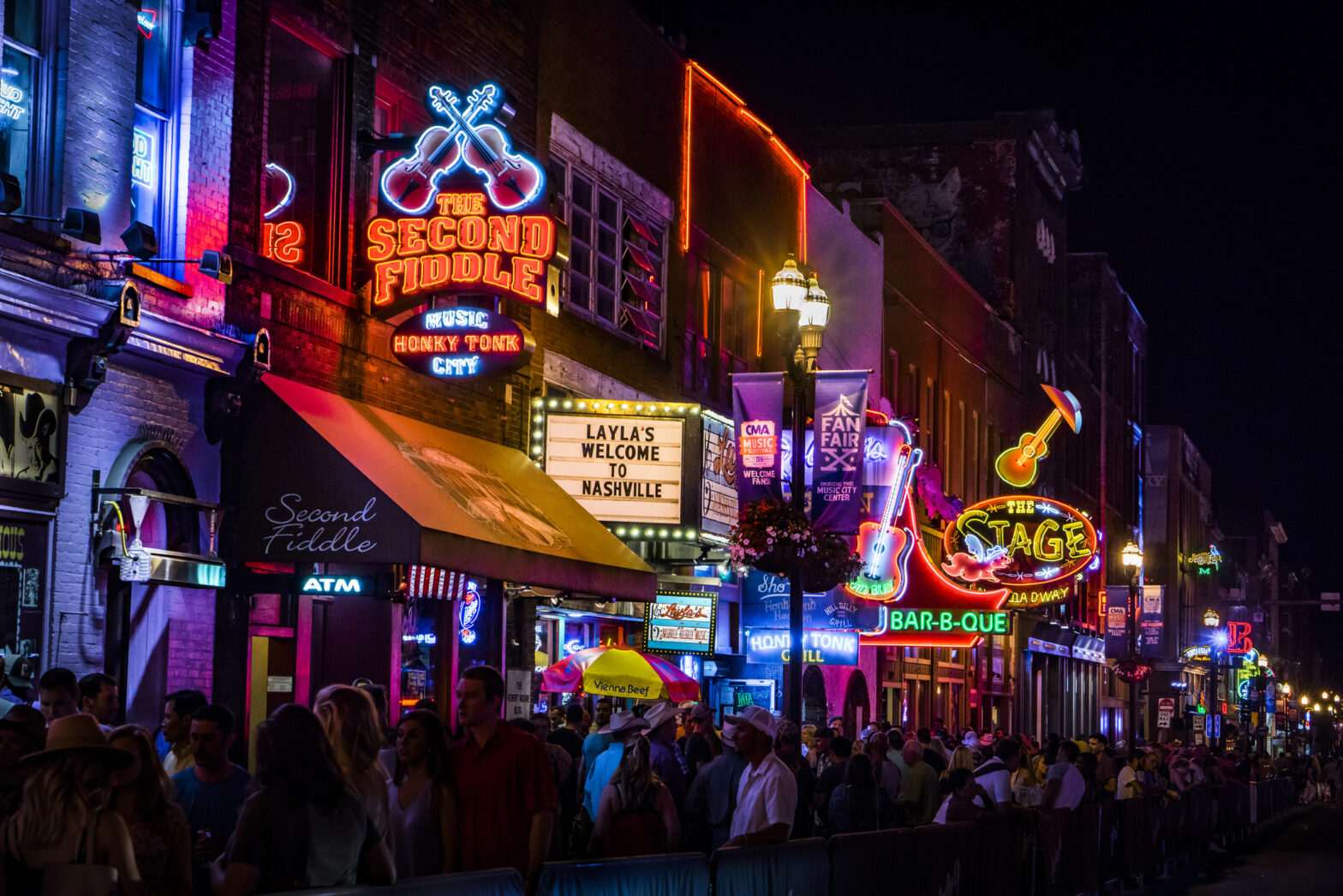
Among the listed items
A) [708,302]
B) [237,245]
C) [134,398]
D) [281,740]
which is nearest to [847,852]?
[281,740]

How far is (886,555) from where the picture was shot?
3164 centimetres

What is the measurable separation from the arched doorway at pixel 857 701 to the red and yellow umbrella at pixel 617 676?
12019mm

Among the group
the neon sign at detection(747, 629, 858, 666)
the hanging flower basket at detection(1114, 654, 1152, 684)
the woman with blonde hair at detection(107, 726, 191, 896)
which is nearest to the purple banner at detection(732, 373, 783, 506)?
the neon sign at detection(747, 629, 858, 666)

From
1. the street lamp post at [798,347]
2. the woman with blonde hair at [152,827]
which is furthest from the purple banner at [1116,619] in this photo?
the woman with blonde hair at [152,827]

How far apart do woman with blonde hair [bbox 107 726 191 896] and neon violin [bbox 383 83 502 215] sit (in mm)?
10918

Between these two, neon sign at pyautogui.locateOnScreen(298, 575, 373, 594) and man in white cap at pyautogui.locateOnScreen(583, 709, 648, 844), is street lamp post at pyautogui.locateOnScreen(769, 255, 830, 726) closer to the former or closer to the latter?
neon sign at pyautogui.locateOnScreen(298, 575, 373, 594)

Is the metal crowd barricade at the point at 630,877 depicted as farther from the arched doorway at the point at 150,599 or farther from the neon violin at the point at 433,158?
the neon violin at the point at 433,158

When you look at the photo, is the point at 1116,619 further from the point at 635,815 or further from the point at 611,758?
the point at 635,815

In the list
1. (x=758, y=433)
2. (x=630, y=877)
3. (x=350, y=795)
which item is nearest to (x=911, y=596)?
(x=758, y=433)

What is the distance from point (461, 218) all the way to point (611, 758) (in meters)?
6.26

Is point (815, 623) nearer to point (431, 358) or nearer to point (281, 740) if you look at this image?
point (431, 358)

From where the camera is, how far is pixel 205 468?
51.9ft

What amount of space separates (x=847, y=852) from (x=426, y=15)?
11316mm

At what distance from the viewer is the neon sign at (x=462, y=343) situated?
17.6m
